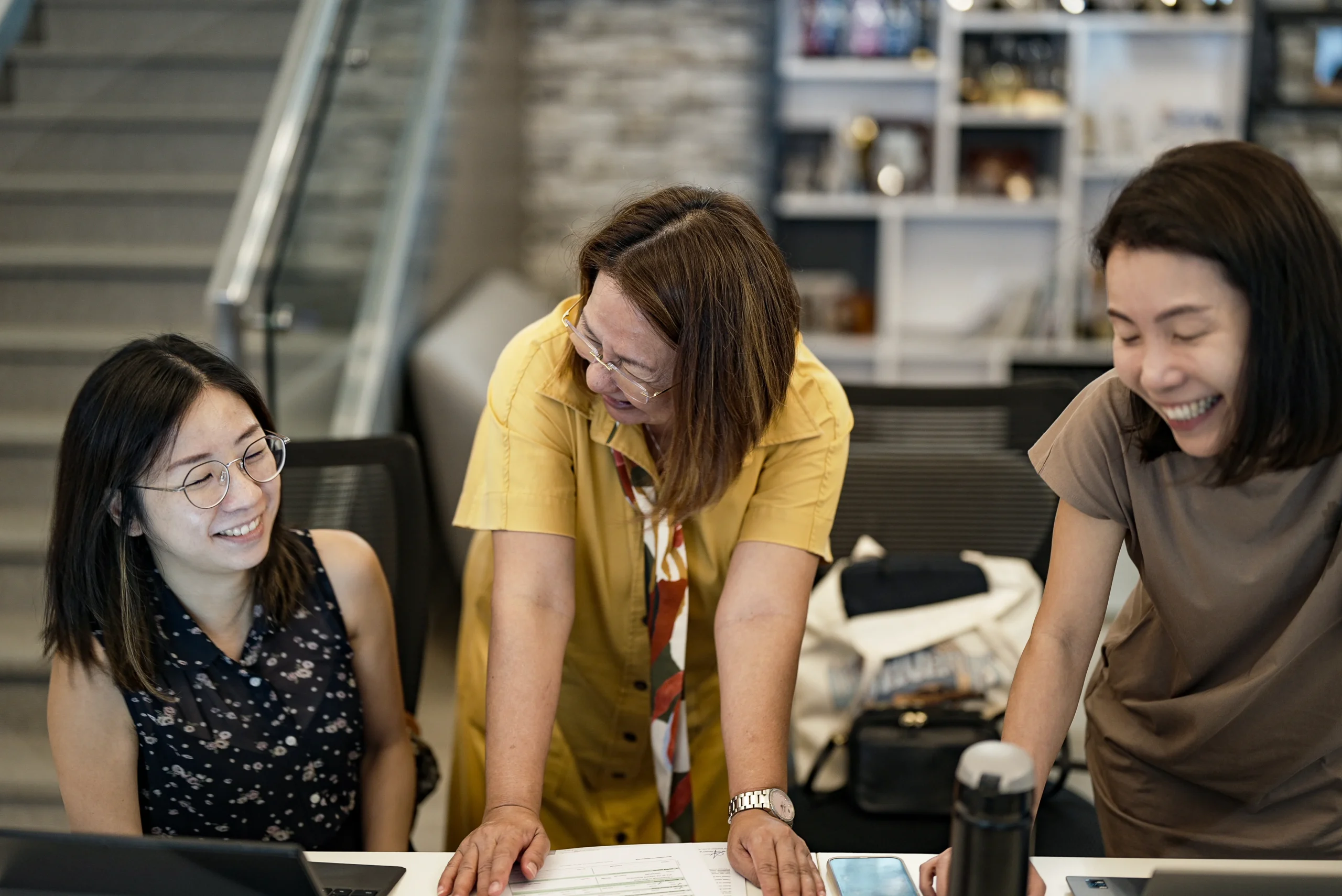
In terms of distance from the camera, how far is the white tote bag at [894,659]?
6.72 feet

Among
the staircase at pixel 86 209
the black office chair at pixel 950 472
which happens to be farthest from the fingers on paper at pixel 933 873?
the staircase at pixel 86 209

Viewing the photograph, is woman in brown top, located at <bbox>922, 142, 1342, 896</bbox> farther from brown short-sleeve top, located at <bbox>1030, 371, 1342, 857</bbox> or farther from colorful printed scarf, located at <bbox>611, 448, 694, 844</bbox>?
colorful printed scarf, located at <bbox>611, 448, 694, 844</bbox>

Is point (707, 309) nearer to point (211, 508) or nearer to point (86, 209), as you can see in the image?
point (211, 508)

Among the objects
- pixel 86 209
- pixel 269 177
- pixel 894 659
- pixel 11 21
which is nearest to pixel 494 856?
pixel 894 659

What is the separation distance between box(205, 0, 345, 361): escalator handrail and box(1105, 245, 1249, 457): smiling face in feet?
6.06

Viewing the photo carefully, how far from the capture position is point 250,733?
1.49 meters

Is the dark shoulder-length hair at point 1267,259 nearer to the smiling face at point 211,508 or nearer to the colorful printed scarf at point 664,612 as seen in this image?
the colorful printed scarf at point 664,612

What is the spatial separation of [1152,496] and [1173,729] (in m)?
0.28

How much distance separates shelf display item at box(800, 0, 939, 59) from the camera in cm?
474

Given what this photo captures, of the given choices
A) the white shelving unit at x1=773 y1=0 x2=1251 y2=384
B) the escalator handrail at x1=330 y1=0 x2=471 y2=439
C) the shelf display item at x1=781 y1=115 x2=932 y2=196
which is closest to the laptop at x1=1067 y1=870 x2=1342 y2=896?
the escalator handrail at x1=330 y1=0 x2=471 y2=439

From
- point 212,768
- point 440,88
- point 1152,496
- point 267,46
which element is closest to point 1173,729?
point 1152,496

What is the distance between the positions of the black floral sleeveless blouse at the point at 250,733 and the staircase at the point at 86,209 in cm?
116

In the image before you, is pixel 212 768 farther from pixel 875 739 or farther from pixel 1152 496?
pixel 1152 496

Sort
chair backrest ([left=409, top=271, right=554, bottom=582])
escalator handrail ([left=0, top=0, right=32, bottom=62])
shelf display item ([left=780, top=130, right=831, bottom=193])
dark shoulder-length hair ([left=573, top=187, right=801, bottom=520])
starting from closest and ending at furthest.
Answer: dark shoulder-length hair ([left=573, top=187, right=801, bottom=520]), escalator handrail ([left=0, top=0, right=32, bottom=62]), chair backrest ([left=409, top=271, right=554, bottom=582]), shelf display item ([left=780, top=130, right=831, bottom=193])
